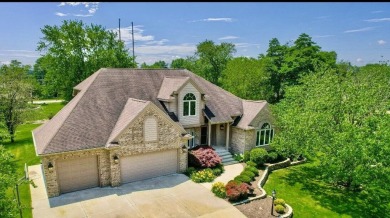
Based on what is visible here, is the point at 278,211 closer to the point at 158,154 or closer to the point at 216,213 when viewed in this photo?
the point at 216,213

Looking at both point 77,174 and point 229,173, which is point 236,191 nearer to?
point 229,173

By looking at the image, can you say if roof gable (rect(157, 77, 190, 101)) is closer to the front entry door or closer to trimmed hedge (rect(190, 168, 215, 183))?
the front entry door

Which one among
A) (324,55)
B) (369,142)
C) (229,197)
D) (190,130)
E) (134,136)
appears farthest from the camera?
(324,55)

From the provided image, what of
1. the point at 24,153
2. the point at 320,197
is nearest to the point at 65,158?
the point at 24,153

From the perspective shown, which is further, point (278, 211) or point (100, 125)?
point (100, 125)

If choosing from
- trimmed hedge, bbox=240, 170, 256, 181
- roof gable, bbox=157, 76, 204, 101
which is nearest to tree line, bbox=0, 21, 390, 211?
trimmed hedge, bbox=240, 170, 256, 181

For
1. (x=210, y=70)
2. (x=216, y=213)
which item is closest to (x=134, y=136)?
(x=216, y=213)

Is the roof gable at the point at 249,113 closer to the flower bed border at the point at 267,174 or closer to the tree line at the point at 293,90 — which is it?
the tree line at the point at 293,90
